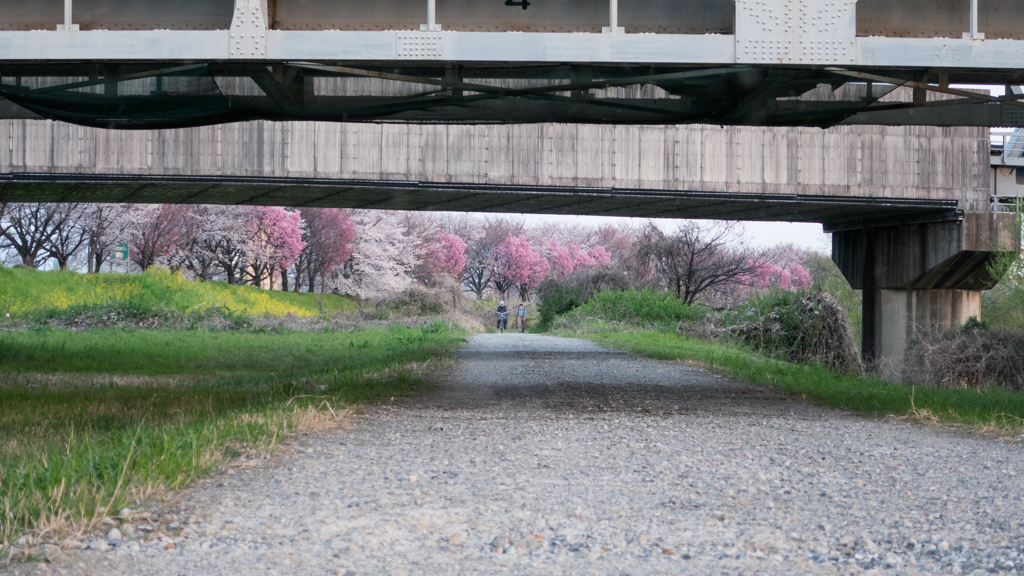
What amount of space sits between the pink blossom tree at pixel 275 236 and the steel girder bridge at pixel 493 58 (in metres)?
41.3

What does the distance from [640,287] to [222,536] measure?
4010 centimetres

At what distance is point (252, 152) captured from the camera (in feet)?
60.0

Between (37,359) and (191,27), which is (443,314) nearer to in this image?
(37,359)

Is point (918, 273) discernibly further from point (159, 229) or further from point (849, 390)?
point (159, 229)

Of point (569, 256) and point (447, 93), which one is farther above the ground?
point (569, 256)

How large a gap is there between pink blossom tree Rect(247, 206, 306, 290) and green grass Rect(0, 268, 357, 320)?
936 centimetres

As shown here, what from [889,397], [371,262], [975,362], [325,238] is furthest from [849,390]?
[371,262]

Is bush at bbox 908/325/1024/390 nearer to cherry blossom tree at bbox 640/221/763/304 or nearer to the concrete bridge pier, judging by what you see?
the concrete bridge pier

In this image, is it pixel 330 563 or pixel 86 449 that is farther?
pixel 86 449

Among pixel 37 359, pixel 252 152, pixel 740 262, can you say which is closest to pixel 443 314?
pixel 740 262

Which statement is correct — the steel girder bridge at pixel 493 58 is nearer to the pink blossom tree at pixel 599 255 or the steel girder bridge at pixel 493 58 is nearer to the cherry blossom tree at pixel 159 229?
the cherry blossom tree at pixel 159 229

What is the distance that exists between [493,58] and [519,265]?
231ft

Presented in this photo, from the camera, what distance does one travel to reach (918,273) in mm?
21797

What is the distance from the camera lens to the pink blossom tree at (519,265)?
256ft
